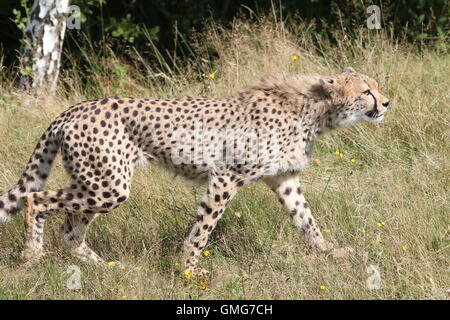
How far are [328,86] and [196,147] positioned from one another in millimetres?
815

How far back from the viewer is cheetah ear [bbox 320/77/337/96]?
4.60m

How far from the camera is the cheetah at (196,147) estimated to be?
4.33 m

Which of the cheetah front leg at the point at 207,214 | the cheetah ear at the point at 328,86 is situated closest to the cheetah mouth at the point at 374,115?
the cheetah ear at the point at 328,86

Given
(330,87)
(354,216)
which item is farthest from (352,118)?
(354,216)

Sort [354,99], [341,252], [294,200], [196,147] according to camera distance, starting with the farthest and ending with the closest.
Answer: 1. [294,200]
2. [354,99]
3. [196,147]
4. [341,252]

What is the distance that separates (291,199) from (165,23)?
516 cm

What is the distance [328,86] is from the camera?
4.59 meters

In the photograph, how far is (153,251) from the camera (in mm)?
4523

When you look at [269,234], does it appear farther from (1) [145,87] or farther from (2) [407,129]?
(1) [145,87]

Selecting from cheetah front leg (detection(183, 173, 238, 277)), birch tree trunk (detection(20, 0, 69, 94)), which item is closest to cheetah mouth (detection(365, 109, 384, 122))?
cheetah front leg (detection(183, 173, 238, 277))

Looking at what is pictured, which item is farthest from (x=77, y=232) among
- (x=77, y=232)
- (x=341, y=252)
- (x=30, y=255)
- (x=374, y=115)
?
(x=374, y=115)

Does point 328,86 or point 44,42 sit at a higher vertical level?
point 328,86

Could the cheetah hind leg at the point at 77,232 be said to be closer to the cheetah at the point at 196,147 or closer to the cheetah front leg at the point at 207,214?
the cheetah at the point at 196,147

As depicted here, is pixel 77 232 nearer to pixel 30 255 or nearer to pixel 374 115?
pixel 30 255
